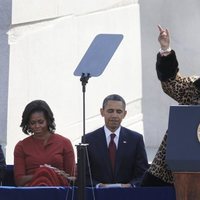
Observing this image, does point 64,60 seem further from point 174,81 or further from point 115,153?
point 174,81

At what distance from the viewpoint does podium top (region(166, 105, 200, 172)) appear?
206 inches

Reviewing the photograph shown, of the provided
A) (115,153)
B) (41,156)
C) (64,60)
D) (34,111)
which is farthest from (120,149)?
(64,60)

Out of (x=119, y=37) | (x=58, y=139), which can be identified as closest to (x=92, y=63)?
(x=119, y=37)

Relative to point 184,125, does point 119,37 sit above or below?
above

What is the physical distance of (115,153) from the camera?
650 centimetres

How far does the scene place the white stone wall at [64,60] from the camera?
9266 mm

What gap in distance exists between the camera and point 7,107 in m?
9.18

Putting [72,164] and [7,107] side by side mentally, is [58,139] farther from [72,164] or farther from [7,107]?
[7,107]

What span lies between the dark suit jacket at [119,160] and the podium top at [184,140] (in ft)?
3.62

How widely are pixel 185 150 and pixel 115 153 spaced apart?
4.30ft

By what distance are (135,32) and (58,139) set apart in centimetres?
413

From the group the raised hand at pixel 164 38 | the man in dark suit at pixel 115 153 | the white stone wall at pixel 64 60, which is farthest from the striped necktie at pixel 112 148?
the white stone wall at pixel 64 60

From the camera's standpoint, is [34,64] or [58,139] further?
[34,64]

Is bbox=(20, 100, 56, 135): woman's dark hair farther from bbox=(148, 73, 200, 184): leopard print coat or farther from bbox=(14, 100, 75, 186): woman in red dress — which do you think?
bbox=(148, 73, 200, 184): leopard print coat
